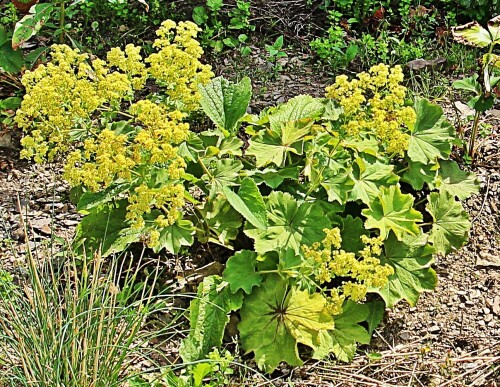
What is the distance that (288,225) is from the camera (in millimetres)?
3303

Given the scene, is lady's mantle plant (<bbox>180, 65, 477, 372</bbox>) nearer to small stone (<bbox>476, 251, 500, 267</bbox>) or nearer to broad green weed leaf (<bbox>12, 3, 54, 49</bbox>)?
small stone (<bbox>476, 251, 500, 267</bbox>)

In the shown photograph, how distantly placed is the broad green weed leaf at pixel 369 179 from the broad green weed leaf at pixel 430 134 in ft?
0.66

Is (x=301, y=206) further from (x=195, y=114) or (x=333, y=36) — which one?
(x=333, y=36)

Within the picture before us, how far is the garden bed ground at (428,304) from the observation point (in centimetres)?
321

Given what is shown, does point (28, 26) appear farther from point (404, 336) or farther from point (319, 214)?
point (404, 336)

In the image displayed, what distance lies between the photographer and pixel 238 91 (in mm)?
3625

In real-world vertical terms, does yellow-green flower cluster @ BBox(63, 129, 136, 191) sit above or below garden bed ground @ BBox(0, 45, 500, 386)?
above

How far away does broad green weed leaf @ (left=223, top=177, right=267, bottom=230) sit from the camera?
124 inches

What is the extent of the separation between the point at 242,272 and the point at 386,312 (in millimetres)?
768

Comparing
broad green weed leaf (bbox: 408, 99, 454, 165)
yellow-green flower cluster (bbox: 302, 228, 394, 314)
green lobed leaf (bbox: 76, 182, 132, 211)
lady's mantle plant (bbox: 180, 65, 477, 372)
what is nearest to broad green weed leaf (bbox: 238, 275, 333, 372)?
lady's mantle plant (bbox: 180, 65, 477, 372)

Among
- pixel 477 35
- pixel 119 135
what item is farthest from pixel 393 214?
pixel 119 135

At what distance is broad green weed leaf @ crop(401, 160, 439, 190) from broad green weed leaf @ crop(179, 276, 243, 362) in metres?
1.03

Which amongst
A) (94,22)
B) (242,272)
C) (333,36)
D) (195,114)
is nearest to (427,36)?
(333,36)

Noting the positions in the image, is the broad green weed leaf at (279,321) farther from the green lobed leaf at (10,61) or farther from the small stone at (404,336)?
the green lobed leaf at (10,61)
